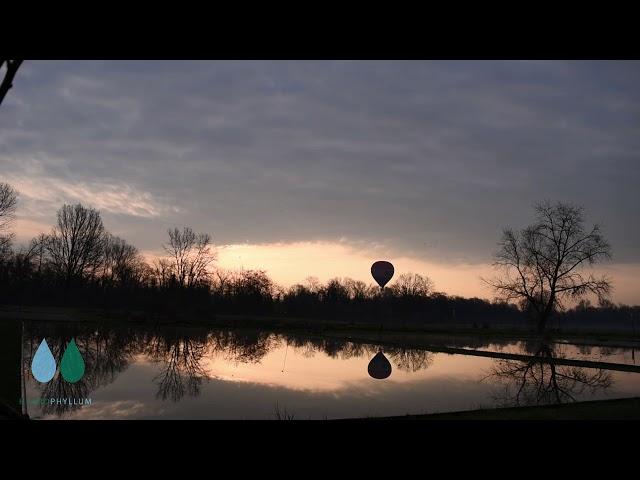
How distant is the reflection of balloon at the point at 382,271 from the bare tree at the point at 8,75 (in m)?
24.8

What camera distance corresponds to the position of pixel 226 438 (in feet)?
7.23

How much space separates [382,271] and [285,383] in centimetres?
1610

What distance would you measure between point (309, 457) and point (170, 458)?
0.62 metres

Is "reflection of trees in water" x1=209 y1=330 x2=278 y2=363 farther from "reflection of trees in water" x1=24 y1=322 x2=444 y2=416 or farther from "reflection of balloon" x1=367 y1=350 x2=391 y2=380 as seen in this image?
"reflection of balloon" x1=367 y1=350 x2=391 y2=380

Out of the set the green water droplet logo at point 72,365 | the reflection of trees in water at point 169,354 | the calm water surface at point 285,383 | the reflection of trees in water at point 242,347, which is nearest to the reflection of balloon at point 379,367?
the calm water surface at point 285,383

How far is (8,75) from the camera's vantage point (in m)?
2.06

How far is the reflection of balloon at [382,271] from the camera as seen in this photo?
1041 inches

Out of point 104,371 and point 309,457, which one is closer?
point 309,457

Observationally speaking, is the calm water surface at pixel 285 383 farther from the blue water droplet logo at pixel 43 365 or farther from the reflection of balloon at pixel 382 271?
the reflection of balloon at pixel 382 271

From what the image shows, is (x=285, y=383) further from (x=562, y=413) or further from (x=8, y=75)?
(x=8, y=75)

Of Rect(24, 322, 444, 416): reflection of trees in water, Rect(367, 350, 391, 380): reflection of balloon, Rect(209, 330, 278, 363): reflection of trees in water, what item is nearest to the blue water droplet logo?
Rect(24, 322, 444, 416): reflection of trees in water
